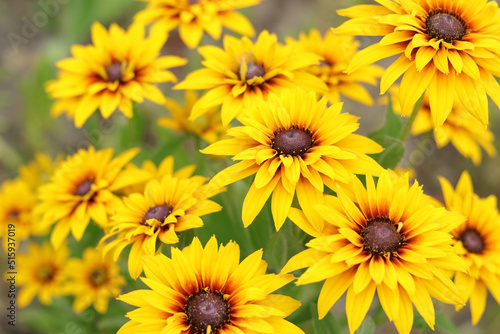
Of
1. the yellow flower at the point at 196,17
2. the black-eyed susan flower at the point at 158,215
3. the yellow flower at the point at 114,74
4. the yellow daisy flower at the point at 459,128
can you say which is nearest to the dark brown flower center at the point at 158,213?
the black-eyed susan flower at the point at 158,215

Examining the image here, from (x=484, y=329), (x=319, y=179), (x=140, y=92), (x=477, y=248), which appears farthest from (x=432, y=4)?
(x=484, y=329)

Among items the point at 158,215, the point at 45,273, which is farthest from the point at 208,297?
the point at 45,273

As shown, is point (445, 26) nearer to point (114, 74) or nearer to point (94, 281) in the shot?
point (114, 74)

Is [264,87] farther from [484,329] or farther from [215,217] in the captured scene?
[484,329]

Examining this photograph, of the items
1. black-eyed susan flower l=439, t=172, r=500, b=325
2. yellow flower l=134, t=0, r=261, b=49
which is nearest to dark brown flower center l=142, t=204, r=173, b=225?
yellow flower l=134, t=0, r=261, b=49

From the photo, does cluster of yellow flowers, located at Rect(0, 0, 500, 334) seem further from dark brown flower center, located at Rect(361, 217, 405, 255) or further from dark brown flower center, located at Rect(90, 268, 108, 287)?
dark brown flower center, located at Rect(90, 268, 108, 287)

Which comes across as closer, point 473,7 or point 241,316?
point 241,316
